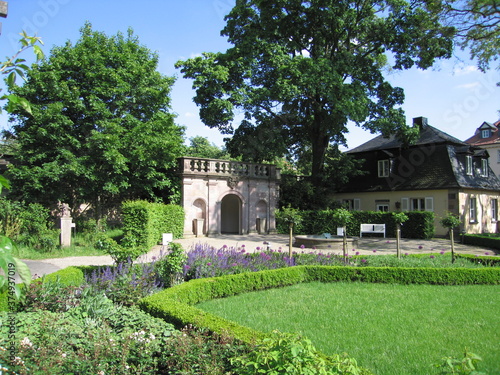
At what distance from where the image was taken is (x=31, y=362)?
3674 millimetres

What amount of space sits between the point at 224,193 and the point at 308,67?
366 inches

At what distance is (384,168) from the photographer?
30734 millimetres

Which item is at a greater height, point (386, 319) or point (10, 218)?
point (10, 218)

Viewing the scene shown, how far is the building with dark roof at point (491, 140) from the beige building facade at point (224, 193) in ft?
95.8

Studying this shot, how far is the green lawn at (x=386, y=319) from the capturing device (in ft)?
17.4

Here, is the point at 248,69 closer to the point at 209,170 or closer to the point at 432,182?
the point at 209,170

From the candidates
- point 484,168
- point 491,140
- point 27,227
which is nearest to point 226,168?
point 27,227

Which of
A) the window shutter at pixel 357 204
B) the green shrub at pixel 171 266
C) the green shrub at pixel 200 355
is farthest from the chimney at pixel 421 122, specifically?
the green shrub at pixel 200 355

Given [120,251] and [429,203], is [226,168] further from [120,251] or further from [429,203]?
[120,251]

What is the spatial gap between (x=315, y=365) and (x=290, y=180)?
25.7 m

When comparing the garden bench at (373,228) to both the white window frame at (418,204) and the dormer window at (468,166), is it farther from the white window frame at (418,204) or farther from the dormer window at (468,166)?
the dormer window at (468,166)

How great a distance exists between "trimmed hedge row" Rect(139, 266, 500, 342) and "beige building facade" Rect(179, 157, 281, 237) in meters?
13.8

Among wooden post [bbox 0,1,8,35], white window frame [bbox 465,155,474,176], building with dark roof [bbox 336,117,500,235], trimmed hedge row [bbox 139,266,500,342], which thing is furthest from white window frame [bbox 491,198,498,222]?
wooden post [bbox 0,1,8,35]

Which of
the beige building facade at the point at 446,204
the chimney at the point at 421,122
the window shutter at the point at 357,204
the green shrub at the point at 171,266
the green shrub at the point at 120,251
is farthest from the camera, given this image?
the window shutter at the point at 357,204
